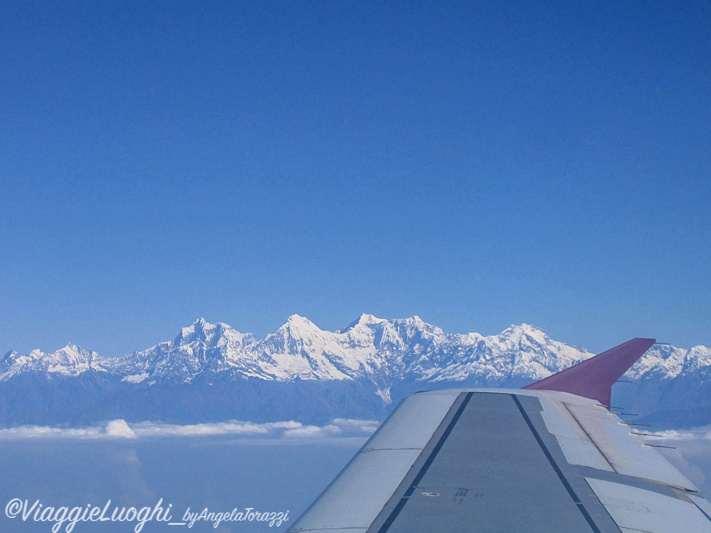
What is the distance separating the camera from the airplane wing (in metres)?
6.11

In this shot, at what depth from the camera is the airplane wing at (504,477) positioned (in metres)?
6.11

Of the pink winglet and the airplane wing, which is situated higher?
the pink winglet

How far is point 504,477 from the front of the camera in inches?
285

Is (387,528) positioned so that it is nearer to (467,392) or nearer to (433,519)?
(433,519)

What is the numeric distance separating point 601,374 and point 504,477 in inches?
Answer: 266

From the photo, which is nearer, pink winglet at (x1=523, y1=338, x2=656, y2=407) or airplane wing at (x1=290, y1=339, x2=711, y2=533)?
airplane wing at (x1=290, y1=339, x2=711, y2=533)

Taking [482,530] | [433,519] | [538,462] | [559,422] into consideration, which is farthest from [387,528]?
[559,422]

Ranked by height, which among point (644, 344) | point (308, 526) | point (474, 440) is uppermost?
point (644, 344)

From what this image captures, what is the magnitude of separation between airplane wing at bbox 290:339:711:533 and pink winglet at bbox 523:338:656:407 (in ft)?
4.08

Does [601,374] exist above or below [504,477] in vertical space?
above

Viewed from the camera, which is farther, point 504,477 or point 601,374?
point 601,374

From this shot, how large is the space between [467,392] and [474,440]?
136 inches

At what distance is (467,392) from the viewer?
12.2 meters

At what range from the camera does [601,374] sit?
43.0 ft
